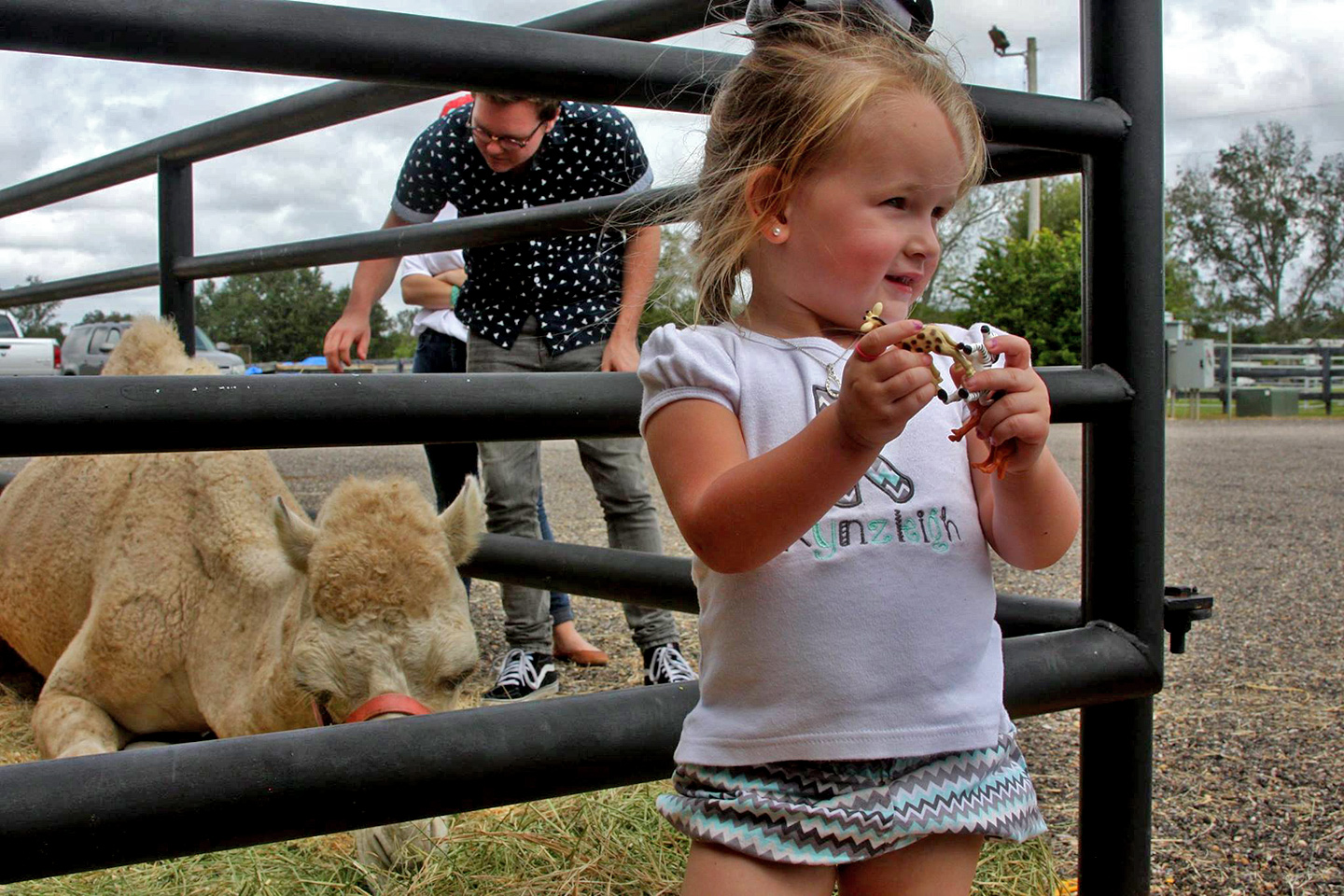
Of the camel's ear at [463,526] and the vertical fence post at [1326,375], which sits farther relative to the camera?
the vertical fence post at [1326,375]

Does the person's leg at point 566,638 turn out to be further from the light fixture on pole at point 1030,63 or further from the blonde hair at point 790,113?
the light fixture on pole at point 1030,63

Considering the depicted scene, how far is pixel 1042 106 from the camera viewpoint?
152cm

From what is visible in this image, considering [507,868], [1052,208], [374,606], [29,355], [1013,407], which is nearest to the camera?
[1013,407]

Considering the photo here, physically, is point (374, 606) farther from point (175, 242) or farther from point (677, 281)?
point (175, 242)

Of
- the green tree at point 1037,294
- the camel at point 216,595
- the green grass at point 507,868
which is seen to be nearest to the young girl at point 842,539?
the green grass at point 507,868

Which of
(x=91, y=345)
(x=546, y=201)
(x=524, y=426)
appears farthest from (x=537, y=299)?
(x=91, y=345)

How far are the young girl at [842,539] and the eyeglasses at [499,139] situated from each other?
2200 mm

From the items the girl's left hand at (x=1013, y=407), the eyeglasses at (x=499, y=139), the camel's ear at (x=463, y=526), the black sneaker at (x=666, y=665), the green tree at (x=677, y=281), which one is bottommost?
the black sneaker at (x=666, y=665)

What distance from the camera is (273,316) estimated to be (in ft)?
171

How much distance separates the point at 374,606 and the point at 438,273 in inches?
98.3

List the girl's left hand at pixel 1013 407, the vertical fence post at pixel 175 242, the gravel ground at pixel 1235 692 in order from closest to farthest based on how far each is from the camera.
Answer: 1. the girl's left hand at pixel 1013 407
2. the gravel ground at pixel 1235 692
3. the vertical fence post at pixel 175 242

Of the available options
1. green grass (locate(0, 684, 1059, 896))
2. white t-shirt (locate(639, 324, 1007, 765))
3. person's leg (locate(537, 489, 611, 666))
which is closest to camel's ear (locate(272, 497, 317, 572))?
green grass (locate(0, 684, 1059, 896))

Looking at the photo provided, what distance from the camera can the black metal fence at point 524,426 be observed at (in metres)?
1.08

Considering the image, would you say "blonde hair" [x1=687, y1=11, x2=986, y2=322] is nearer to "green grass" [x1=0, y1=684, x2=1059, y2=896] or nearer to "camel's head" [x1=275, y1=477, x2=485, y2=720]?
"green grass" [x1=0, y1=684, x2=1059, y2=896]
